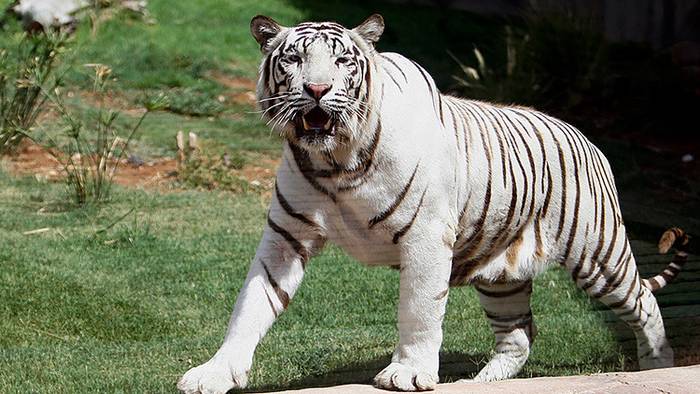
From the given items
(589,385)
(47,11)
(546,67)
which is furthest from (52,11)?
(589,385)

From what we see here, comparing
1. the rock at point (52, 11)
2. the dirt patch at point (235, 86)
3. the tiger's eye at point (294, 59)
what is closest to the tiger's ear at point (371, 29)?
the tiger's eye at point (294, 59)

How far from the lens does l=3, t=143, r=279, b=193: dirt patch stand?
473 cm

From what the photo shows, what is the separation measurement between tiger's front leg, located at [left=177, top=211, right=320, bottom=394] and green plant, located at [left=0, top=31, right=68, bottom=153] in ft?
5.91

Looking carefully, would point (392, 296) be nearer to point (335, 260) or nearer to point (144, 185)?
point (335, 260)

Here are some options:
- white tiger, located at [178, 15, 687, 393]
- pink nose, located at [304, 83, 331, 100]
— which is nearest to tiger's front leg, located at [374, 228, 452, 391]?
white tiger, located at [178, 15, 687, 393]

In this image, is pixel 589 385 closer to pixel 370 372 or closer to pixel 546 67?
pixel 370 372

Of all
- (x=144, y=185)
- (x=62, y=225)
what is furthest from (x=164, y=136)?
(x=62, y=225)

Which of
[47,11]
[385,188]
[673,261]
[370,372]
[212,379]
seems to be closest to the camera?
[212,379]

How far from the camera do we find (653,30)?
22.4 feet

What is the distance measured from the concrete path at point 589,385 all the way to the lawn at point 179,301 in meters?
0.48

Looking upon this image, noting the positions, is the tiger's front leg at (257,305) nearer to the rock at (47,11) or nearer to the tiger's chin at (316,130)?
the tiger's chin at (316,130)

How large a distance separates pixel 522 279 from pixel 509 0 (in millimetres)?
3807

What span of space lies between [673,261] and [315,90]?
60.8 inches

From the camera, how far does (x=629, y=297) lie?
383 cm
